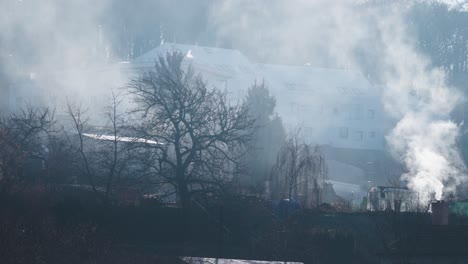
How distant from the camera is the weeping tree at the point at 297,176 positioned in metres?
33.1

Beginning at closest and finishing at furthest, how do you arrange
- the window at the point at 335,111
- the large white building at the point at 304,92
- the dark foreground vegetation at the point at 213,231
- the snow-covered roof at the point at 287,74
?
1. the dark foreground vegetation at the point at 213,231
2. the large white building at the point at 304,92
3. the snow-covered roof at the point at 287,74
4. the window at the point at 335,111

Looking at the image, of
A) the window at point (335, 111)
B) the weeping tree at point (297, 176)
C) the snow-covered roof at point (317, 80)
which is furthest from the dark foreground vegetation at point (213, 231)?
the window at point (335, 111)

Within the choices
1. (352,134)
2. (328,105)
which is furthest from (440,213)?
(328,105)

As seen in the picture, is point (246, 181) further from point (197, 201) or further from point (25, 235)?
point (25, 235)

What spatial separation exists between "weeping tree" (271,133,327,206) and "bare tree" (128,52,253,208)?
6519 mm

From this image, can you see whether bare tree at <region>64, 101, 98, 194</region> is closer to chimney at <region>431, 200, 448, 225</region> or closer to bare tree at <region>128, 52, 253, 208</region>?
bare tree at <region>128, 52, 253, 208</region>

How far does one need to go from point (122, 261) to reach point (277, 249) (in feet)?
20.4

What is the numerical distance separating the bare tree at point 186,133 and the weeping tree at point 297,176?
21.4 feet

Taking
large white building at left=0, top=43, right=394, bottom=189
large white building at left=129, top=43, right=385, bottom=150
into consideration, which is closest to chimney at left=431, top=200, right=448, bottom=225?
large white building at left=0, top=43, right=394, bottom=189

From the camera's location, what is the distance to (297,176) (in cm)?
3481

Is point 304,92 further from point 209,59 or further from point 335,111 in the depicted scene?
point 209,59

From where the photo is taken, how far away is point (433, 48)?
59.8 metres

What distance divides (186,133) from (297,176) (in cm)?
960

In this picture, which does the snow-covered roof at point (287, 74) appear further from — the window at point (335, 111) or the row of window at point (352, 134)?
the row of window at point (352, 134)
